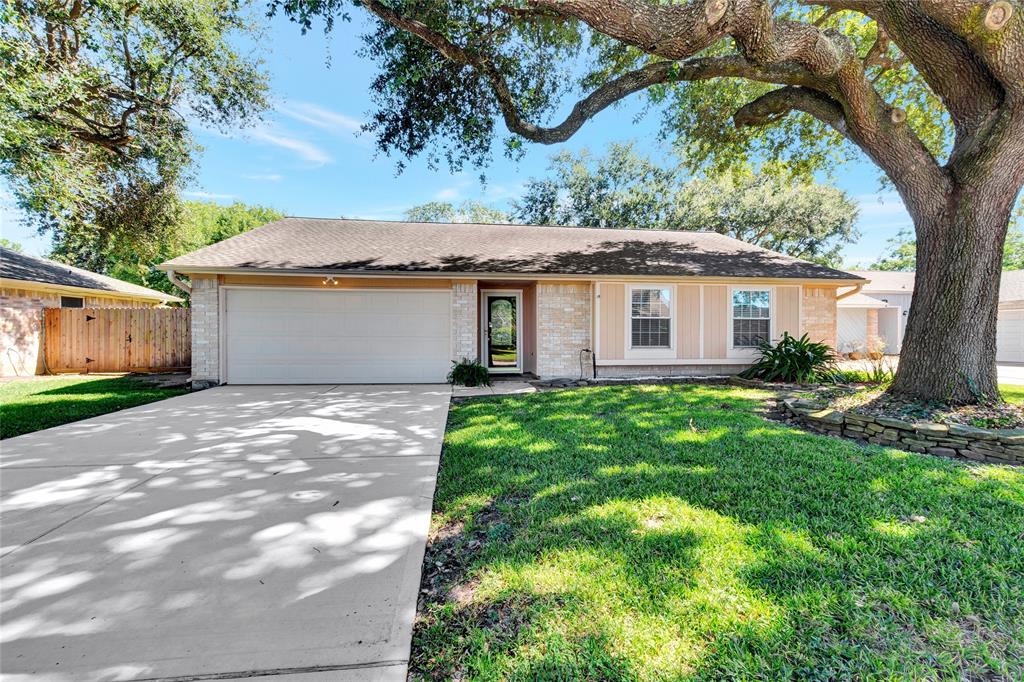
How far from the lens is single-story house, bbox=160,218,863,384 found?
340 inches

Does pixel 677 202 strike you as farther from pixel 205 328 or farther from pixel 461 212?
pixel 205 328

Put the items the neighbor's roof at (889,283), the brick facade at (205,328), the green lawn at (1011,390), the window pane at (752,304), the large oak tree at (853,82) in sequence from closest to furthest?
the large oak tree at (853,82) → the green lawn at (1011,390) → the brick facade at (205,328) → the window pane at (752,304) → the neighbor's roof at (889,283)

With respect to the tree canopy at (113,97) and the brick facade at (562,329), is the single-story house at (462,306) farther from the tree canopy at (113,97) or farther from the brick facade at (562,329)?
the tree canopy at (113,97)

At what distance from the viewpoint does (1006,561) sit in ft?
Result: 7.25

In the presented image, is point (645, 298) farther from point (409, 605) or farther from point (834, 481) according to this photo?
point (409, 605)

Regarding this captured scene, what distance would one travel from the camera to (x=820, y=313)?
33.7 feet

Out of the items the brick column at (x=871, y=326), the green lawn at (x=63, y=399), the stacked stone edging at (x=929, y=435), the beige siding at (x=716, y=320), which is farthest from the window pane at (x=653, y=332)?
the brick column at (x=871, y=326)

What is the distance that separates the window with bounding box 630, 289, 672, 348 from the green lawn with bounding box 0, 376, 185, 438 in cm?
925

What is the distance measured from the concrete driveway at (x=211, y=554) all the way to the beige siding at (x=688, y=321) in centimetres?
697

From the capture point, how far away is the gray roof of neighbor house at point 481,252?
877cm

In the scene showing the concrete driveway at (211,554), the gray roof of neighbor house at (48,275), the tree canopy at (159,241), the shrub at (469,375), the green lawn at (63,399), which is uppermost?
the tree canopy at (159,241)

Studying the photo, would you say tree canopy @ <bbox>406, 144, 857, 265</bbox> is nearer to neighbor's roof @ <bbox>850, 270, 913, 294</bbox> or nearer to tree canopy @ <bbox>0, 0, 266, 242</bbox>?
neighbor's roof @ <bbox>850, 270, 913, 294</bbox>

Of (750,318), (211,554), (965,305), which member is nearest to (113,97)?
(211,554)

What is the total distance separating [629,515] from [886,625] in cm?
128
